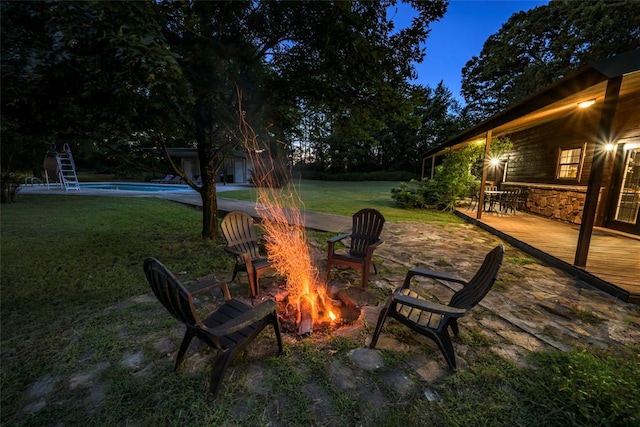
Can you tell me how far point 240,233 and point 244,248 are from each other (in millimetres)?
211

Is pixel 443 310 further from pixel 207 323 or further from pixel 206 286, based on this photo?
pixel 206 286

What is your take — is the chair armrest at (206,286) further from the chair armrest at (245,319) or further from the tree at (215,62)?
the tree at (215,62)

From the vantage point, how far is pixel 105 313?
2.69 meters

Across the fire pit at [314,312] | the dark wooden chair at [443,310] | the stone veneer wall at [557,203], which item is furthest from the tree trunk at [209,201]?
the stone veneer wall at [557,203]

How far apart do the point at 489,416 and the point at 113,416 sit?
7.68 ft

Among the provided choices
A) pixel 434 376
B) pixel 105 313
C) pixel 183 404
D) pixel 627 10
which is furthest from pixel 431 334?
pixel 627 10

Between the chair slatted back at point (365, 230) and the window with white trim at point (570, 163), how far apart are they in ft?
25.4

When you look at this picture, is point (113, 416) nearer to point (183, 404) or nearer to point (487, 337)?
point (183, 404)

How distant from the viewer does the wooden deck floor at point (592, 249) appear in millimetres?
3314

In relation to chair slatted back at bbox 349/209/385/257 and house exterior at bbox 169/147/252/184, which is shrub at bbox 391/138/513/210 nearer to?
chair slatted back at bbox 349/209/385/257

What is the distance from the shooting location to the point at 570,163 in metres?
7.88

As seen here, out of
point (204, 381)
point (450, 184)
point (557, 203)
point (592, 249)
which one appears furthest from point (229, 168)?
point (592, 249)

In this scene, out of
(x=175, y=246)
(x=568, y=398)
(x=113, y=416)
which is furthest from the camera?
(x=175, y=246)

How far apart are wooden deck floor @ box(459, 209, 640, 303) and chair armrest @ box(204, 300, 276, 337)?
4163mm
